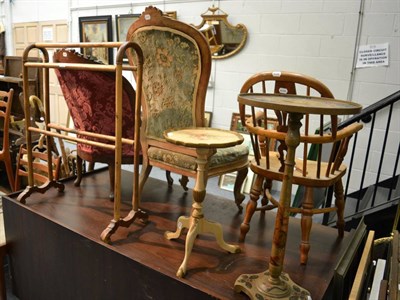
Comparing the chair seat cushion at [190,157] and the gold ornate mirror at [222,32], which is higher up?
the gold ornate mirror at [222,32]

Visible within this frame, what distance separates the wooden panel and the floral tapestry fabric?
583mm

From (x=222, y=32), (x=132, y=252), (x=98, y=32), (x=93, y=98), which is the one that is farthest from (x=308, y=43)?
(x=98, y=32)

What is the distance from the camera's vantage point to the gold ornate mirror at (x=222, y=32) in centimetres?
376

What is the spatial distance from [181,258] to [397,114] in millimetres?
2692

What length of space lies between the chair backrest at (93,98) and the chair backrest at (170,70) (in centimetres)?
16

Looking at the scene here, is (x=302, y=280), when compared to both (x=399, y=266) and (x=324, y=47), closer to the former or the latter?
(x=399, y=266)

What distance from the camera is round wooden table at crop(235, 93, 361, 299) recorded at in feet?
3.28

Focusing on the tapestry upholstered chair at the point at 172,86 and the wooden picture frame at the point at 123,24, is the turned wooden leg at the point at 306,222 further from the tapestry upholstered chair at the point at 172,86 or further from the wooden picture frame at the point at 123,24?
the wooden picture frame at the point at 123,24

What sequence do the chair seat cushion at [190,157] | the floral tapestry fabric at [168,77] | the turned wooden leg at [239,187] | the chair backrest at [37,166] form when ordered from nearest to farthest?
1. the floral tapestry fabric at [168,77]
2. the chair seat cushion at [190,157]
3. the turned wooden leg at [239,187]
4. the chair backrest at [37,166]

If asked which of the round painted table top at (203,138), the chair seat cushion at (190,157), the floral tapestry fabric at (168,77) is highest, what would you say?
the floral tapestry fabric at (168,77)

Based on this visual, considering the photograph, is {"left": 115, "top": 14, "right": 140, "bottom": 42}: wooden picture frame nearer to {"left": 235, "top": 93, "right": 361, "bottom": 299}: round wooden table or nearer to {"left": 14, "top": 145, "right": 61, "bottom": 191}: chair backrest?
{"left": 14, "top": 145, "right": 61, "bottom": 191}: chair backrest

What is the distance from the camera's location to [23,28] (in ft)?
20.5

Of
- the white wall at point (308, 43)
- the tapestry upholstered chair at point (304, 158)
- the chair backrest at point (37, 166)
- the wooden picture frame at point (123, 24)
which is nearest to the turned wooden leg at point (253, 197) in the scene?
the tapestry upholstered chair at point (304, 158)

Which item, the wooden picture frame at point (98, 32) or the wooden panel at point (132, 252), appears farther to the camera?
the wooden picture frame at point (98, 32)
